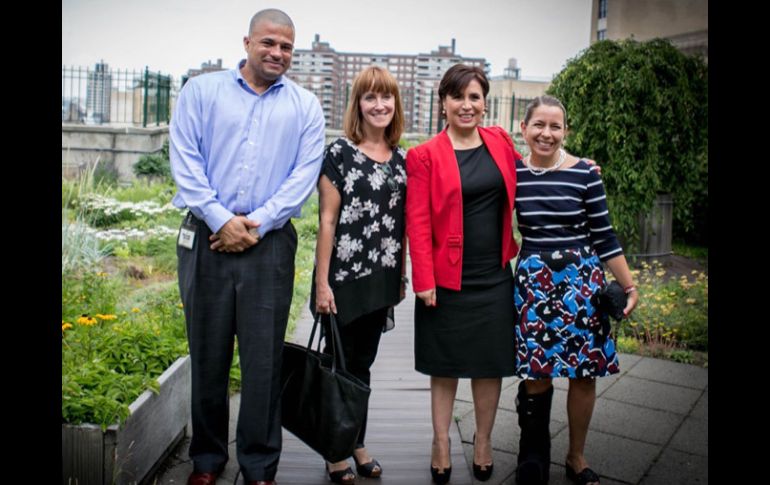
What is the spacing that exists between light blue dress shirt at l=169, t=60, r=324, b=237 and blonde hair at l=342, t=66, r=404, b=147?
200 mm

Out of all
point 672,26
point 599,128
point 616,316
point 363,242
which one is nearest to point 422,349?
point 363,242

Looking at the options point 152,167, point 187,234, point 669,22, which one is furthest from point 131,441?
point 669,22

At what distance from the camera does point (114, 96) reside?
661 inches

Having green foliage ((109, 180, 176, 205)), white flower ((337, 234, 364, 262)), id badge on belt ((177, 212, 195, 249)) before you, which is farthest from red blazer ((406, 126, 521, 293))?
green foliage ((109, 180, 176, 205))

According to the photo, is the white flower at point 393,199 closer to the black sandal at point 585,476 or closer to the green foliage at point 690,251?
the black sandal at point 585,476

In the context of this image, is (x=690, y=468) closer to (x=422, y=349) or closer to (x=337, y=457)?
(x=422, y=349)

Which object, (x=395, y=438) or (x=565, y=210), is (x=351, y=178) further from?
(x=395, y=438)

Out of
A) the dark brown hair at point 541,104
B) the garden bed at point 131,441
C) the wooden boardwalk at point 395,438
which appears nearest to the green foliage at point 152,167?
the wooden boardwalk at point 395,438

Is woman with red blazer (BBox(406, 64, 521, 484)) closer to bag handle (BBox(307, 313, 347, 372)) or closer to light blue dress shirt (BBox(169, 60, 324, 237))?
bag handle (BBox(307, 313, 347, 372))

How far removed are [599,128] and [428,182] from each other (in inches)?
216

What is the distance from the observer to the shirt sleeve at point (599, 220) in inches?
119

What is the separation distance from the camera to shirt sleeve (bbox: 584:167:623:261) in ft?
9.89

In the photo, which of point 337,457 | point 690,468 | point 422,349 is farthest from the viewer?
point 690,468
